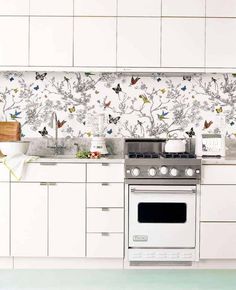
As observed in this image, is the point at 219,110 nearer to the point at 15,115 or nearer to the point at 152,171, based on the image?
the point at 152,171

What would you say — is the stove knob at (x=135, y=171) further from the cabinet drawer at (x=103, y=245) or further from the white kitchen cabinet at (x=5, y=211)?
the white kitchen cabinet at (x=5, y=211)

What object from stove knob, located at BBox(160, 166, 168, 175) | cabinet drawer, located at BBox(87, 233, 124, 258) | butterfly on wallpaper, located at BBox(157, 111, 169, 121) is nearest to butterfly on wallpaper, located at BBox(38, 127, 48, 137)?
butterfly on wallpaper, located at BBox(157, 111, 169, 121)

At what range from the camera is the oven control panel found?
174 inches

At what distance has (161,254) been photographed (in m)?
4.43

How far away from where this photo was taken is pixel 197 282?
415cm

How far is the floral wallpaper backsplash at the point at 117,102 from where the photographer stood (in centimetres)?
508

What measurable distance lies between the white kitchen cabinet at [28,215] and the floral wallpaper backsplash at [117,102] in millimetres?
843

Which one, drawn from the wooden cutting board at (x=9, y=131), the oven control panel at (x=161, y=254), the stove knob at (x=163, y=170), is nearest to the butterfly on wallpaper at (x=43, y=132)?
the wooden cutting board at (x=9, y=131)
